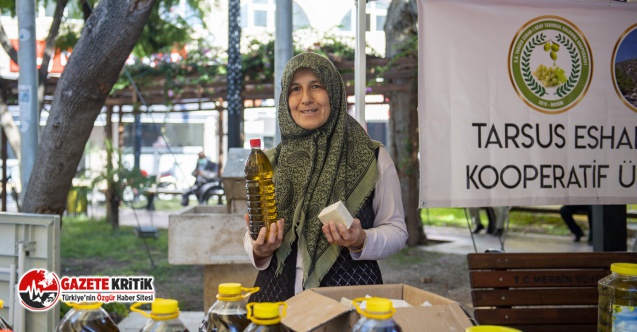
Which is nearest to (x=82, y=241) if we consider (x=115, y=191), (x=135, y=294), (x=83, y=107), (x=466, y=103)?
(x=115, y=191)

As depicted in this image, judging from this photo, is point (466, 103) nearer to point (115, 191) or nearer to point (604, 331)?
point (604, 331)

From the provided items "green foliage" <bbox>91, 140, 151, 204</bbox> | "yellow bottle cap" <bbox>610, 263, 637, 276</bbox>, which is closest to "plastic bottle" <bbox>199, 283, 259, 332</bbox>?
"yellow bottle cap" <bbox>610, 263, 637, 276</bbox>

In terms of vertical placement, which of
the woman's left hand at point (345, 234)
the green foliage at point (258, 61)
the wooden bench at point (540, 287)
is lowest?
the wooden bench at point (540, 287)

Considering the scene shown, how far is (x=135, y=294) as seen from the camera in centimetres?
151

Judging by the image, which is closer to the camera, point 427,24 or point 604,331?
point 604,331

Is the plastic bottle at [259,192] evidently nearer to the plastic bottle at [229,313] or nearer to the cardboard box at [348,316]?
Result: the cardboard box at [348,316]

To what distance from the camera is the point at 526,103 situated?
127 inches

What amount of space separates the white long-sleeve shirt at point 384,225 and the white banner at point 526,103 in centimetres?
64

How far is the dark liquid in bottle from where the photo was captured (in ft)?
4.72

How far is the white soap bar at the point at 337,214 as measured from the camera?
2.01 meters

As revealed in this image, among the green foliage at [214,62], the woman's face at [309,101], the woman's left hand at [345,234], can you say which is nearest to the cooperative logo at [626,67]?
the woman's face at [309,101]

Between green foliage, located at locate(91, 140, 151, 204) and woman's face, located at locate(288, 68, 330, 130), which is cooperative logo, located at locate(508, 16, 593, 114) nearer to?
woman's face, located at locate(288, 68, 330, 130)

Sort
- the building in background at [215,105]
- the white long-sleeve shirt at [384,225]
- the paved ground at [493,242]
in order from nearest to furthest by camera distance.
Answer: the white long-sleeve shirt at [384,225]
the paved ground at [493,242]
the building in background at [215,105]

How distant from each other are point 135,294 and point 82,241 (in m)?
10.1
